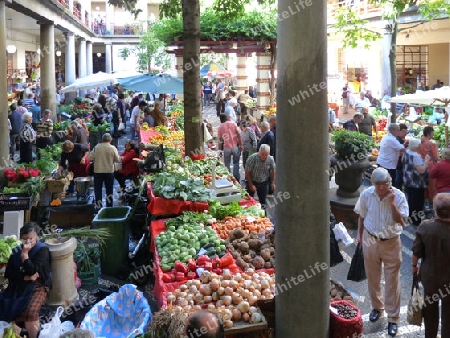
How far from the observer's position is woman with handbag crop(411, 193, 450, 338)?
16.3 feet

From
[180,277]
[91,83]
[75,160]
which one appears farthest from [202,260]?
[91,83]

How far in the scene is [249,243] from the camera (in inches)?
257

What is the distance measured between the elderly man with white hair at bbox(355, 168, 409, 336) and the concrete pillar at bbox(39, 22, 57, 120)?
1738 centimetres

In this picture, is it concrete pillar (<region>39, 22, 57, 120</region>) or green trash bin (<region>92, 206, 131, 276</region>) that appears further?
concrete pillar (<region>39, 22, 57, 120</region>)

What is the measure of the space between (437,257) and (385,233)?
77cm

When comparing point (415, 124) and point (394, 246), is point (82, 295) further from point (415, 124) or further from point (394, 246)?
point (415, 124)

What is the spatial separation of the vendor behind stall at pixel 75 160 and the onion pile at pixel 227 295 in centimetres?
644

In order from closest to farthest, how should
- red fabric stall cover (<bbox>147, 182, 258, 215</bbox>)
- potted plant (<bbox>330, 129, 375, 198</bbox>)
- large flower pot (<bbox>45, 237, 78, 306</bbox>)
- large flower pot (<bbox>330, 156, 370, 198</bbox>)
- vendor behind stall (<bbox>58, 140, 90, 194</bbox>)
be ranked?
large flower pot (<bbox>45, 237, 78, 306</bbox>)
red fabric stall cover (<bbox>147, 182, 258, 215</bbox>)
potted plant (<bbox>330, 129, 375, 198</bbox>)
large flower pot (<bbox>330, 156, 370, 198</bbox>)
vendor behind stall (<bbox>58, 140, 90, 194</bbox>)

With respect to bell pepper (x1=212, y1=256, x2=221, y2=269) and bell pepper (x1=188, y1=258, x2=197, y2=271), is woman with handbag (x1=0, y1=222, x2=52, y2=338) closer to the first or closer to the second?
bell pepper (x1=188, y1=258, x2=197, y2=271)

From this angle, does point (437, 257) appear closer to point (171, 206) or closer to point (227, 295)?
point (227, 295)

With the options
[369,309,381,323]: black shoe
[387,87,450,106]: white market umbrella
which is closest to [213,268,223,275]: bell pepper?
[369,309,381,323]: black shoe

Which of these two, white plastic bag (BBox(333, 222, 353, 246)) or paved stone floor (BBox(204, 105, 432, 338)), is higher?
white plastic bag (BBox(333, 222, 353, 246))

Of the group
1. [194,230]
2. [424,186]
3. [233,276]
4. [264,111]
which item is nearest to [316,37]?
[233,276]

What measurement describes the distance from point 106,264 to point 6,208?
2316 mm
